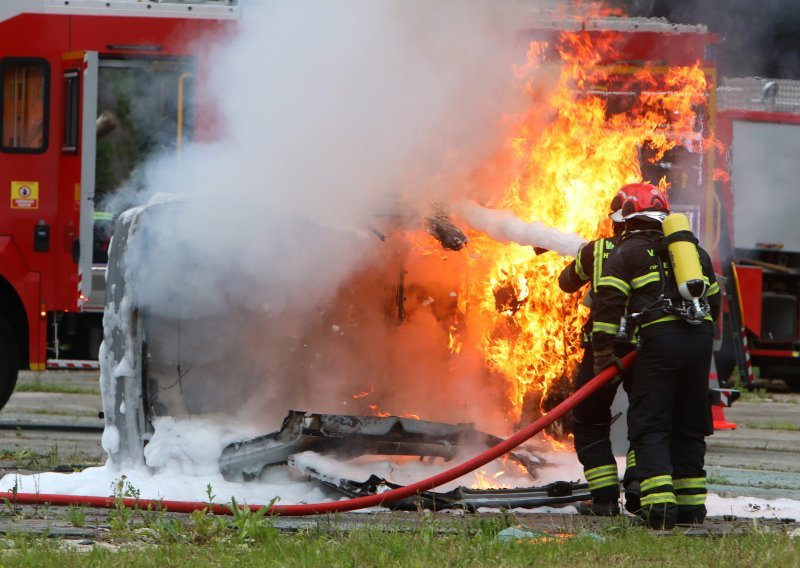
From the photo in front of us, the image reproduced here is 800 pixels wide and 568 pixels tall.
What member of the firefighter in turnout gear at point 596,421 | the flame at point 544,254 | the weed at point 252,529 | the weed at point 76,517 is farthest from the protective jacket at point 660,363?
the weed at point 76,517

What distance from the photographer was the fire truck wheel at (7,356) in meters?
9.72

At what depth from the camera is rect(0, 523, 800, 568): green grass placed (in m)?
4.51

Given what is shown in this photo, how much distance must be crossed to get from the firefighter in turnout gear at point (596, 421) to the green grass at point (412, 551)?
35.9 inches

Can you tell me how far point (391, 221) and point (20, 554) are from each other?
308cm

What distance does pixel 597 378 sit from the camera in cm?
596

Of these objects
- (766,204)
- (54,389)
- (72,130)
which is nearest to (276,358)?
(72,130)

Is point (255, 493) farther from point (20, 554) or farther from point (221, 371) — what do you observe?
point (20, 554)

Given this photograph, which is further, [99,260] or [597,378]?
[99,260]

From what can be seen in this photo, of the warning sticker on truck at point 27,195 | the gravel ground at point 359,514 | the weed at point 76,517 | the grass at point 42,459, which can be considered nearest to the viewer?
the weed at point 76,517

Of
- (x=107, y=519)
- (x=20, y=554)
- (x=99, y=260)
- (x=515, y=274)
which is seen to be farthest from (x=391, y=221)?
(x=99, y=260)

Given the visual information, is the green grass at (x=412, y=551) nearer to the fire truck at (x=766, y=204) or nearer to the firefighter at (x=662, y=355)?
the firefighter at (x=662, y=355)

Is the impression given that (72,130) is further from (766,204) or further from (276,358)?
(766,204)

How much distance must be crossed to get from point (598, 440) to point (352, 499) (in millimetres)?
1272

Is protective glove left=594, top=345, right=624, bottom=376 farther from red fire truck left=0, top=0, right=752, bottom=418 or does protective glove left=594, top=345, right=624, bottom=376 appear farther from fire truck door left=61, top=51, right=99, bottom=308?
fire truck door left=61, top=51, right=99, bottom=308
